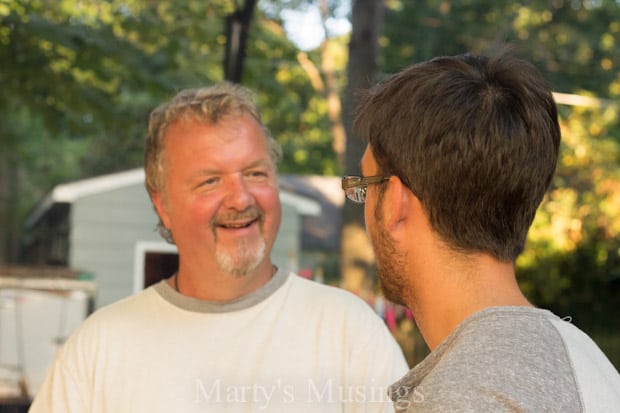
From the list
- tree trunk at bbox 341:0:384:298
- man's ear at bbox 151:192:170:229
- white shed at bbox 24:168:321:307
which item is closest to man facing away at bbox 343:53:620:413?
man's ear at bbox 151:192:170:229

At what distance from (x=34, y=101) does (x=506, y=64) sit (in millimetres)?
5563

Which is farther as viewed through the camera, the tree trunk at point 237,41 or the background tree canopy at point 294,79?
the background tree canopy at point 294,79

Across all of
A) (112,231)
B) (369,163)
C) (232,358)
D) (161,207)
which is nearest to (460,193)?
(369,163)

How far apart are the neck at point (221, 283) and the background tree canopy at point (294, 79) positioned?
1004mm

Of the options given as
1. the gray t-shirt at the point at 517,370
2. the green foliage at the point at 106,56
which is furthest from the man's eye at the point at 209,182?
the green foliage at the point at 106,56

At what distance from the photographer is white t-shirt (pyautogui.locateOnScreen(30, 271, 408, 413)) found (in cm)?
251

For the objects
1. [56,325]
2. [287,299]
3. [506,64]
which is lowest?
[56,325]

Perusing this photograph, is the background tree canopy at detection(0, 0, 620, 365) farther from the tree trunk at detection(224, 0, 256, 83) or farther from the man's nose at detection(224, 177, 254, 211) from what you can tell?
the man's nose at detection(224, 177, 254, 211)

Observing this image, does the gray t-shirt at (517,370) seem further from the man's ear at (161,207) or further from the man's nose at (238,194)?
the man's ear at (161,207)

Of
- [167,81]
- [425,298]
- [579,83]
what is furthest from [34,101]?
[579,83]

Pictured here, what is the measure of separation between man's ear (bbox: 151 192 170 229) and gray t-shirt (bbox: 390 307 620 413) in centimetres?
172

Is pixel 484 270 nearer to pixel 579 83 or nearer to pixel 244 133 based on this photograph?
pixel 244 133

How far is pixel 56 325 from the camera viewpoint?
Result: 659 cm

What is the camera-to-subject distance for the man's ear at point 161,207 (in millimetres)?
2939
